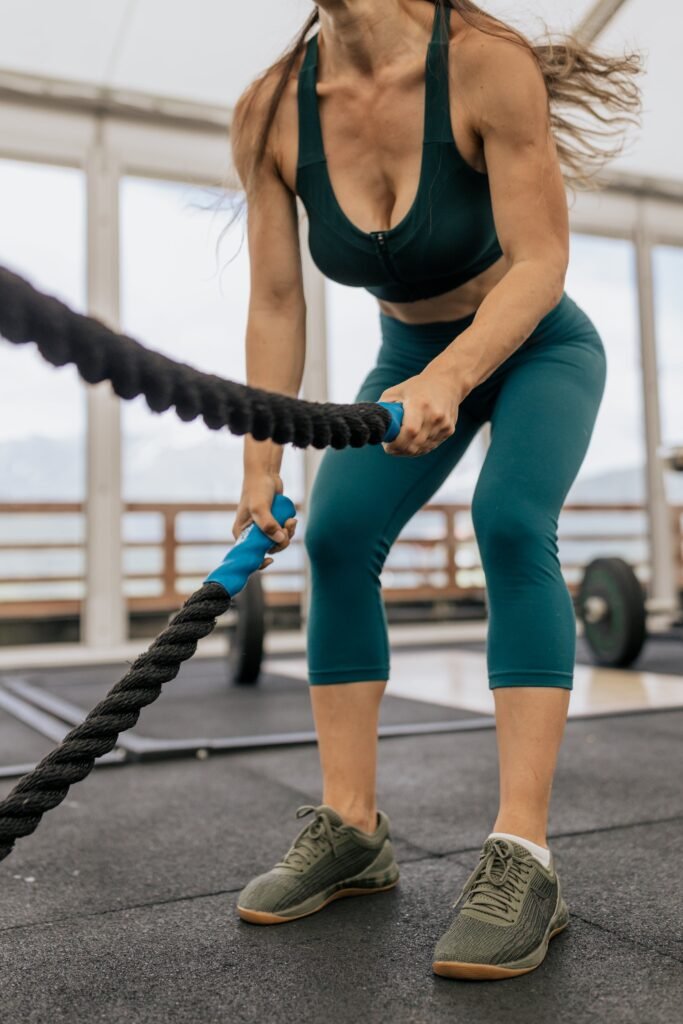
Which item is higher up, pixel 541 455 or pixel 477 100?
pixel 477 100

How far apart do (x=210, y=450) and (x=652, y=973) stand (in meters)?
3.97

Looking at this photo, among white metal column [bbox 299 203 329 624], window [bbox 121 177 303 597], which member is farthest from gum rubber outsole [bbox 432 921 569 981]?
white metal column [bbox 299 203 329 624]

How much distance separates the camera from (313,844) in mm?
996

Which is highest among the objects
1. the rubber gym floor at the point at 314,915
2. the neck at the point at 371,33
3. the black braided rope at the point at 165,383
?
the neck at the point at 371,33

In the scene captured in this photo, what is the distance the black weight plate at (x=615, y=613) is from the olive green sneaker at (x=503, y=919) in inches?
91.0

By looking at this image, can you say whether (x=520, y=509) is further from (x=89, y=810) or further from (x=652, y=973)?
(x=89, y=810)

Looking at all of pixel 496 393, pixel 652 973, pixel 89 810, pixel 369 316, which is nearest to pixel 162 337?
pixel 369 316

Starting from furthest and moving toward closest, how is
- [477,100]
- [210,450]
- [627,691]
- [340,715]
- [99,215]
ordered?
[210,450]
[99,215]
[627,691]
[340,715]
[477,100]

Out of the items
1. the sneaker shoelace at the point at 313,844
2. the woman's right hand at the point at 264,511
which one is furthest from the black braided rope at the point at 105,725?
the sneaker shoelace at the point at 313,844

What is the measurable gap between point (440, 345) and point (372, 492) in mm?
188

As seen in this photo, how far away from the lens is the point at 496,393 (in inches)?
40.3

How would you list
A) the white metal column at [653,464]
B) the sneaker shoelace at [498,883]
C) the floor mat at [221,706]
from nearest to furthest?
1. the sneaker shoelace at [498,883]
2. the floor mat at [221,706]
3. the white metal column at [653,464]

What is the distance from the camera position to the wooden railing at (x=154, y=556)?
15.1ft

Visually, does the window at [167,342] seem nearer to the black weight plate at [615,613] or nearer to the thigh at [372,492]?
the black weight plate at [615,613]
